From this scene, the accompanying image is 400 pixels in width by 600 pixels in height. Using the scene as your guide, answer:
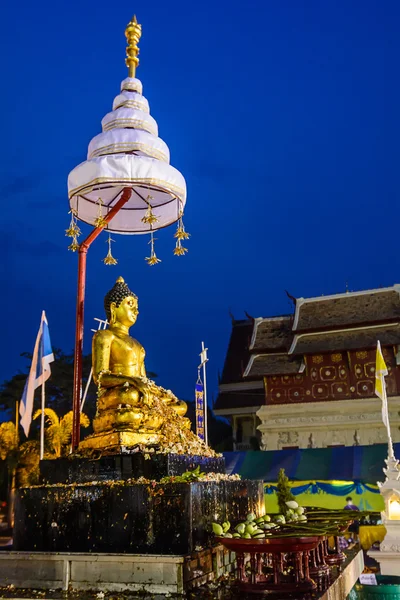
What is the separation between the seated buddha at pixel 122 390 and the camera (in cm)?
549

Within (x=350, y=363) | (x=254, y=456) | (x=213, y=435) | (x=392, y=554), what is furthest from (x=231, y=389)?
(x=392, y=554)

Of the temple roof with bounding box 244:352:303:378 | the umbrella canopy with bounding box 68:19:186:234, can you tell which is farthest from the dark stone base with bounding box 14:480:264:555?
the temple roof with bounding box 244:352:303:378

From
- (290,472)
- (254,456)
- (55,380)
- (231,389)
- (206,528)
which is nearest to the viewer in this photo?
(206,528)

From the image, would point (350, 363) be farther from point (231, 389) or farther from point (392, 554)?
point (392, 554)

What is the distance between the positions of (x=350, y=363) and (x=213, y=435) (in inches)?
525

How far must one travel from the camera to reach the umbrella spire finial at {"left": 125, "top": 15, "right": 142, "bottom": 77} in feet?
25.0

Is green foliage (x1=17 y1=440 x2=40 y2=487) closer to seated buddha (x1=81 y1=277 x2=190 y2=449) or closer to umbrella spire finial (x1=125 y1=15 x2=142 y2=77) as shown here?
seated buddha (x1=81 y1=277 x2=190 y2=449)

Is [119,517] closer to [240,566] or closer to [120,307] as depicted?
[240,566]

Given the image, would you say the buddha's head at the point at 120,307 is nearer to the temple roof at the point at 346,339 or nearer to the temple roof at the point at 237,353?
the temple roof at the point at 346,339

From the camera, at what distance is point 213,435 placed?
35562 millimetres

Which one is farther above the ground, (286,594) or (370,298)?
(370,298)

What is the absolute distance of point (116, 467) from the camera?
5242 mm

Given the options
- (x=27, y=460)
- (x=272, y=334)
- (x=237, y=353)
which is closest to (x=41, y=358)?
(x=27, y=460)

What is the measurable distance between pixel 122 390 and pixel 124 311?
1.15m
